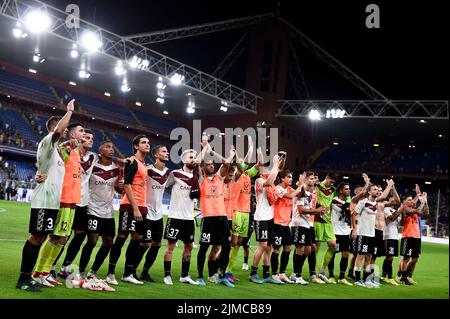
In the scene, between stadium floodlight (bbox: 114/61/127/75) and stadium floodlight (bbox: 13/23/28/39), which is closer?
stadium floodlight (bbox: 13/23/28/39)

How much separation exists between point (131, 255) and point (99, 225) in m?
0.82

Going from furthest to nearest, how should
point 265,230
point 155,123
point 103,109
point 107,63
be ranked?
1. point 155,123
2. point 103,109
3. point 107,63
4. point 265,230

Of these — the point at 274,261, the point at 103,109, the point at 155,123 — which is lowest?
A: the point at 274,261

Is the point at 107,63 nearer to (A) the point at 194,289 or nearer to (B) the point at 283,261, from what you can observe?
(B) the point at 283,261

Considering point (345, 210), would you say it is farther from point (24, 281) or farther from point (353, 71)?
point (353, 71)

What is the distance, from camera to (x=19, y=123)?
1447 inches

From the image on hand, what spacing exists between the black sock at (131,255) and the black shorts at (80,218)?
764 mm

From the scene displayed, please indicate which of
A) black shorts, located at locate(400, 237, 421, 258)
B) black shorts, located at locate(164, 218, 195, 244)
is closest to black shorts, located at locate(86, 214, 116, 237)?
black shorts, located at locate(164, 218, 195, 244)

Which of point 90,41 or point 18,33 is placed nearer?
point 90,41

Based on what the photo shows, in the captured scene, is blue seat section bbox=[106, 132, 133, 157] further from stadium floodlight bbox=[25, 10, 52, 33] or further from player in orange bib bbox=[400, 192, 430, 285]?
player in orange bib bbox=[400, 192, 430, 285]

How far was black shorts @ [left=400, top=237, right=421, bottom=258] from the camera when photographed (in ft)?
42.9

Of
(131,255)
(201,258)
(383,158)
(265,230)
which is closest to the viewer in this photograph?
(131,255)

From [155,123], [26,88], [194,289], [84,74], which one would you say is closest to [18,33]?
[84,74]

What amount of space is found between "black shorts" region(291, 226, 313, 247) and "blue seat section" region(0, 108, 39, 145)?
29.6 m
